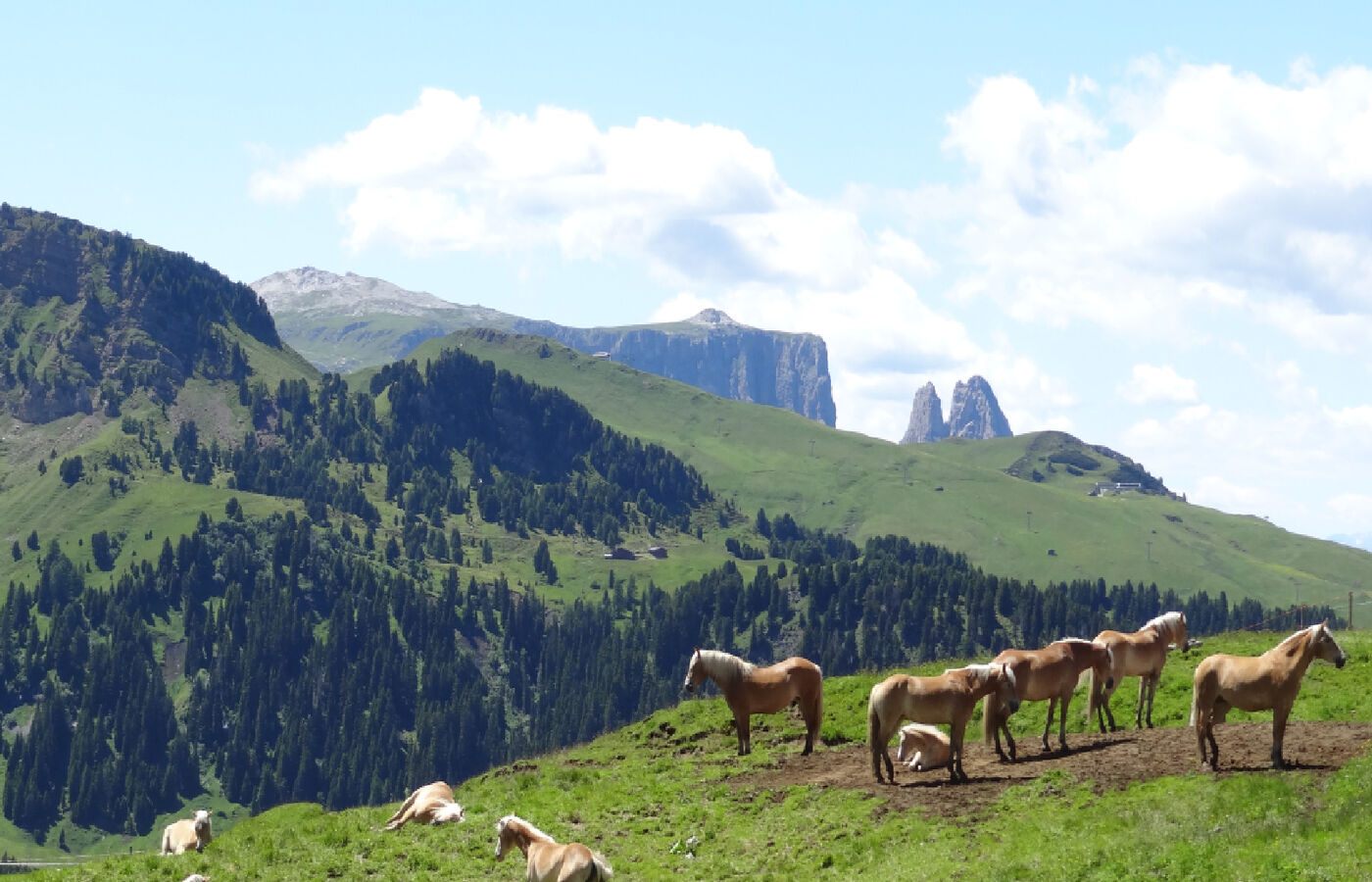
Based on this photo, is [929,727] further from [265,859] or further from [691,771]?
[265,859]

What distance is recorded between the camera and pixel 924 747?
37781 mm

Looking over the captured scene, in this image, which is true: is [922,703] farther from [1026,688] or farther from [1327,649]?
[1327,649]

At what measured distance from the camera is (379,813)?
1526 inches

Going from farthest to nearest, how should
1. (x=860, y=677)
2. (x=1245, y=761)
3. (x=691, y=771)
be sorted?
1. (x=860, y=677)
2. (x=691, y=771)
3. (x=1245, y=761)

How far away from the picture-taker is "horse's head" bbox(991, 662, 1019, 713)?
119 feet

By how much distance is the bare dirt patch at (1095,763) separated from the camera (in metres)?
31.6

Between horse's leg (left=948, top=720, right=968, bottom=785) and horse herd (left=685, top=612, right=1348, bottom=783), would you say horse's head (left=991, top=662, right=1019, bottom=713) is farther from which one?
horse's leg (left=948, top=720, right=968, bottom=785)

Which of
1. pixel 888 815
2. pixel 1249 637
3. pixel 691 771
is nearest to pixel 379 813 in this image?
pixel 691 771

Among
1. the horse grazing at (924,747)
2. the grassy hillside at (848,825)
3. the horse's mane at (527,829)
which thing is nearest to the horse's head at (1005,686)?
the horse grazing at (924,747)

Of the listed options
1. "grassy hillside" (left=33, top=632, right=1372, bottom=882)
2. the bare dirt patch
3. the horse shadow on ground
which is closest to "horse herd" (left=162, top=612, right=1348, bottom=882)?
→ the horse shadow on ground

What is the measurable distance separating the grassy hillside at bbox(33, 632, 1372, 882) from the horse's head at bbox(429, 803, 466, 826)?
0.35m

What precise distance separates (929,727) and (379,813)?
17.1 m

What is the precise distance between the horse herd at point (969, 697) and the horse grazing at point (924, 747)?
30 millimetres

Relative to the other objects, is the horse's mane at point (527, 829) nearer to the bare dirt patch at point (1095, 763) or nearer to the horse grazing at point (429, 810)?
the horse grazing at point (429, 810)
